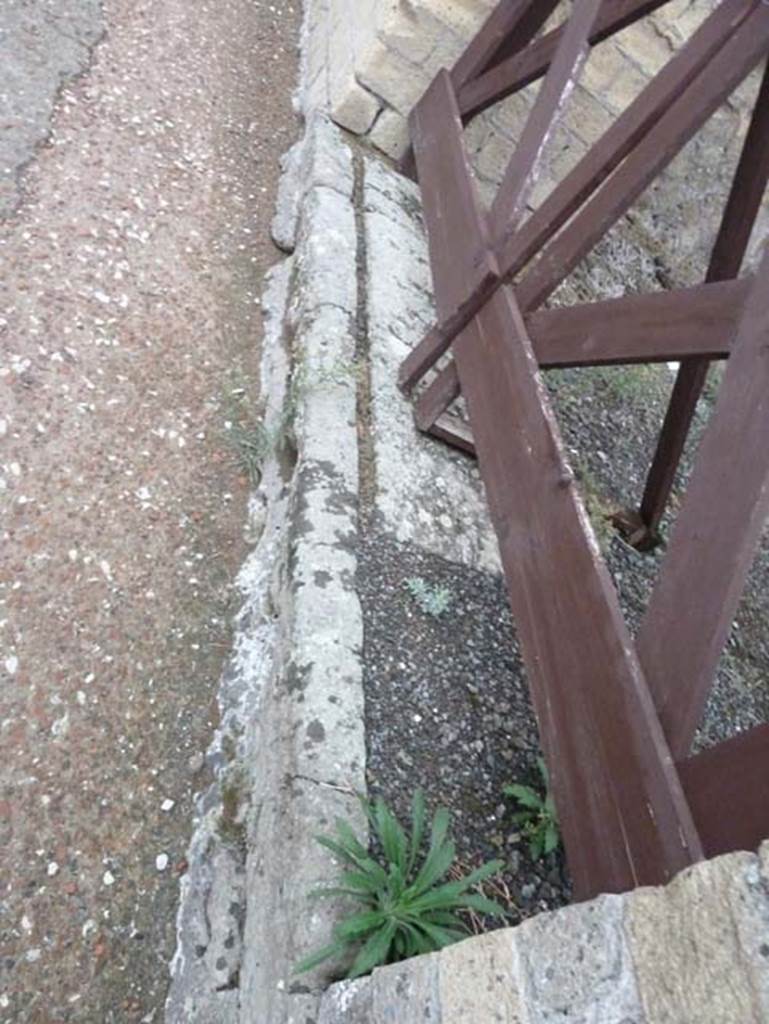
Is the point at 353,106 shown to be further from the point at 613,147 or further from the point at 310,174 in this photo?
the point at 613,147

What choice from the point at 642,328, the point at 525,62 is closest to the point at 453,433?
the point at 642,328

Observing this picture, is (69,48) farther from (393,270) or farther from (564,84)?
(564,84)

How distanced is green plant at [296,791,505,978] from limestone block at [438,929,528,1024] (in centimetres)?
32

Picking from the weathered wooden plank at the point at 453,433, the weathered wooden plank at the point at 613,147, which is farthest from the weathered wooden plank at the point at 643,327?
the weathered wooden plank at the point at 453,433

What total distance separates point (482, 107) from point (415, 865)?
294 cm

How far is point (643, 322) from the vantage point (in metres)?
2.34

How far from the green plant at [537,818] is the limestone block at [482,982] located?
695 mm

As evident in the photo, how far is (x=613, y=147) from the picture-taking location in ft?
8.77

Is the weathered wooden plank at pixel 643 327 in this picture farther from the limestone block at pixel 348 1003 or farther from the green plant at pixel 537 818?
the limestone block at pixel 348 1003

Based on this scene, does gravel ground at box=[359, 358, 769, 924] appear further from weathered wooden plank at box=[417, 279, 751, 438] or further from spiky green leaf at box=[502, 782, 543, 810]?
weathered wooden plank at box=[417, 279, 751, 438]

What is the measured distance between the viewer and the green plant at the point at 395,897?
6.09 ft

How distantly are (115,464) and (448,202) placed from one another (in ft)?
5.19

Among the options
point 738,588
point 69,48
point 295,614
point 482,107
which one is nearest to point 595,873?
point 738,588

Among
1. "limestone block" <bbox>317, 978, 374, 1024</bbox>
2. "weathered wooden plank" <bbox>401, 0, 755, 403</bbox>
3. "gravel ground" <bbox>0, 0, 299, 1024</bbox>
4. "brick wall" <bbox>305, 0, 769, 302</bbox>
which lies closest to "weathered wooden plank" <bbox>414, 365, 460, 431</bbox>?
"weathered wooden plank" <bbox>401, 0, 755, 403</bbox>
